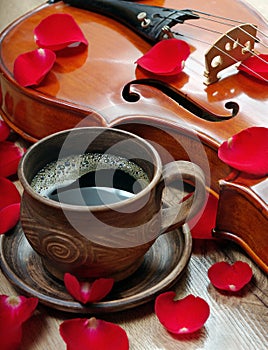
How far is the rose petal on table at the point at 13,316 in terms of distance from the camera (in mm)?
604

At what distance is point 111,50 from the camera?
918 mm

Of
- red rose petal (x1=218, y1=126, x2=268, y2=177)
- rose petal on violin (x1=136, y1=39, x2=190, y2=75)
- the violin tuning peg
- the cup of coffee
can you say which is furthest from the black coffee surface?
the violin tuning peg

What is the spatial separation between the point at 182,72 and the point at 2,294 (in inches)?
15.2

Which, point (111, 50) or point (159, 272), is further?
point (111, 50)

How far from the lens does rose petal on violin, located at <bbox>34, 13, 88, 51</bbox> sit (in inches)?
35.9

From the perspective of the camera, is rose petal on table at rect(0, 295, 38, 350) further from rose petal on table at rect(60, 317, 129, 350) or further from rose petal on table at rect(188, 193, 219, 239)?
rose petal on table at rect(188, 193, 219, 239)

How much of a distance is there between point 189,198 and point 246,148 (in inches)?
4.2

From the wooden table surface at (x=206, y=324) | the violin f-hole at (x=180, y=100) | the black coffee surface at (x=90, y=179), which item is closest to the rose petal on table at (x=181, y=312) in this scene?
the wooden table surface at (x=206, y=324)

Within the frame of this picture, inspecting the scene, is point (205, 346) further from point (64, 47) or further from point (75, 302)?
point (64, 47)

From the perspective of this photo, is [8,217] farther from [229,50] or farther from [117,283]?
[229,50]

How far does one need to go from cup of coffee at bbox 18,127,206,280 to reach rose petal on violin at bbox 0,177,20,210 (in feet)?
0.38

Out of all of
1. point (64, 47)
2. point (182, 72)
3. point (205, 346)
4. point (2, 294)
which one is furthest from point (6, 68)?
point (205, 346)

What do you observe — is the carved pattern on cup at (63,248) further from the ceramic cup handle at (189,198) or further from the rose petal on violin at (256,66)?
the rose petal on violin at (256,66)

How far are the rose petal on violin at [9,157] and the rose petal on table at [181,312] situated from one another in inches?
12.4
